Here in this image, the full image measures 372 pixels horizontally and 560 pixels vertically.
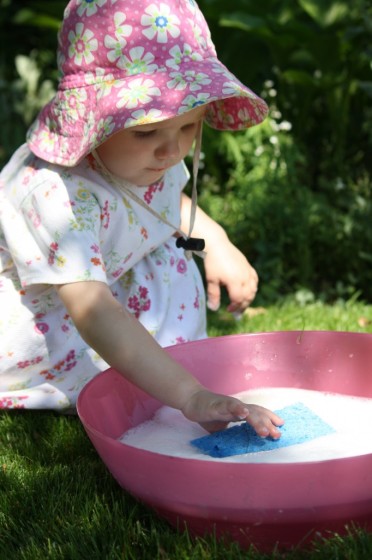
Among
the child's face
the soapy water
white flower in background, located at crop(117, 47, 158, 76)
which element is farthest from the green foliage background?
white flower in background, located at crop(117, 47, 158, 76)

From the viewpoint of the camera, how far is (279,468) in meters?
1.38

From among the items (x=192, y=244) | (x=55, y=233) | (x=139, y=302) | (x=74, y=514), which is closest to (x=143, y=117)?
(x=55, y=233)

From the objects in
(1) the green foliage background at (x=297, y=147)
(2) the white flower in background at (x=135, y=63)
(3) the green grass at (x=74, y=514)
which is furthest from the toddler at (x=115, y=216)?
(1) the green foliage background at (x=297, y=147)

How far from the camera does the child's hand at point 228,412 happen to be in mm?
1568

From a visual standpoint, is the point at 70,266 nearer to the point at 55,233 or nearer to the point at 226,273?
the point at 55,233

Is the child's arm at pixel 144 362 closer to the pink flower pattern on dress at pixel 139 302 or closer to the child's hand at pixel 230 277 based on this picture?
the pink flower pattern on dress at pixel 139 302

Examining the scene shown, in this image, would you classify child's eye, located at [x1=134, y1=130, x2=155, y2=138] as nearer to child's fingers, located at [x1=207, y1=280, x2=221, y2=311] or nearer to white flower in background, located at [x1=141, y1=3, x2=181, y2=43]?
white flower in background, located at [x1=141, y1=3, x2=181, y2=43]

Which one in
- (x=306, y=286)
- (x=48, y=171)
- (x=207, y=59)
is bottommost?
(x=306, y=286)

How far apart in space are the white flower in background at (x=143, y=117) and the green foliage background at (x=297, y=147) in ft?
4.97

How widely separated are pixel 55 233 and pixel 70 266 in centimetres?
9

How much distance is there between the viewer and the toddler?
1.83m

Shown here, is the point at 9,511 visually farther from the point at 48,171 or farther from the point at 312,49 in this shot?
the point at 312,49

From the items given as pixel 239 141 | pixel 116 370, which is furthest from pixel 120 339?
pixel 239 141

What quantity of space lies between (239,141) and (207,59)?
193cm
